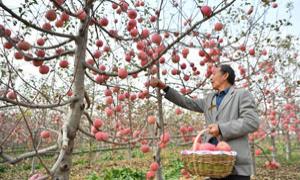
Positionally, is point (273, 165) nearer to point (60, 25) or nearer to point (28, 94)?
point (60, 25)

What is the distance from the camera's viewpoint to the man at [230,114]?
115 inches

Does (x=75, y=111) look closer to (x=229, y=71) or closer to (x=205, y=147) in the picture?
(x=205, y=147)

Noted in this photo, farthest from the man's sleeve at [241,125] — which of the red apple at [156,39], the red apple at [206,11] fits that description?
the red apple at [156,39]

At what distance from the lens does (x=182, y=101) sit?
11.8 ft

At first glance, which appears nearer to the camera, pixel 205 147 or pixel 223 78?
pixel 205 147

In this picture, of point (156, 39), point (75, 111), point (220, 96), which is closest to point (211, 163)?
point (220, 96)

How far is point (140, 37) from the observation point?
3213mm

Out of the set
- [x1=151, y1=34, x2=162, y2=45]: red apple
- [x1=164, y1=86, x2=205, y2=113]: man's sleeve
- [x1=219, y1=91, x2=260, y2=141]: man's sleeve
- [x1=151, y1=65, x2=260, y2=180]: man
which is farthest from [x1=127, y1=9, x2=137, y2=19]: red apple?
[x1=219, y1=91, x2=260, y2=141]: man's sleeve

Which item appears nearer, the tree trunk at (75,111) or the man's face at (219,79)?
the tree trunk at (75,111)

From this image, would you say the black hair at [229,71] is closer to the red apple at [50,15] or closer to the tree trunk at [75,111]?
the tree trunk at [75,111]

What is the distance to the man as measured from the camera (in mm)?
2918

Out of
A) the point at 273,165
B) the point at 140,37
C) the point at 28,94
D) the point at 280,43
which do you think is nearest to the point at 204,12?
the point at 140,37

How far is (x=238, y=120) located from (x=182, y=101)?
785 millimetres

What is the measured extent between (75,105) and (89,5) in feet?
2.34
